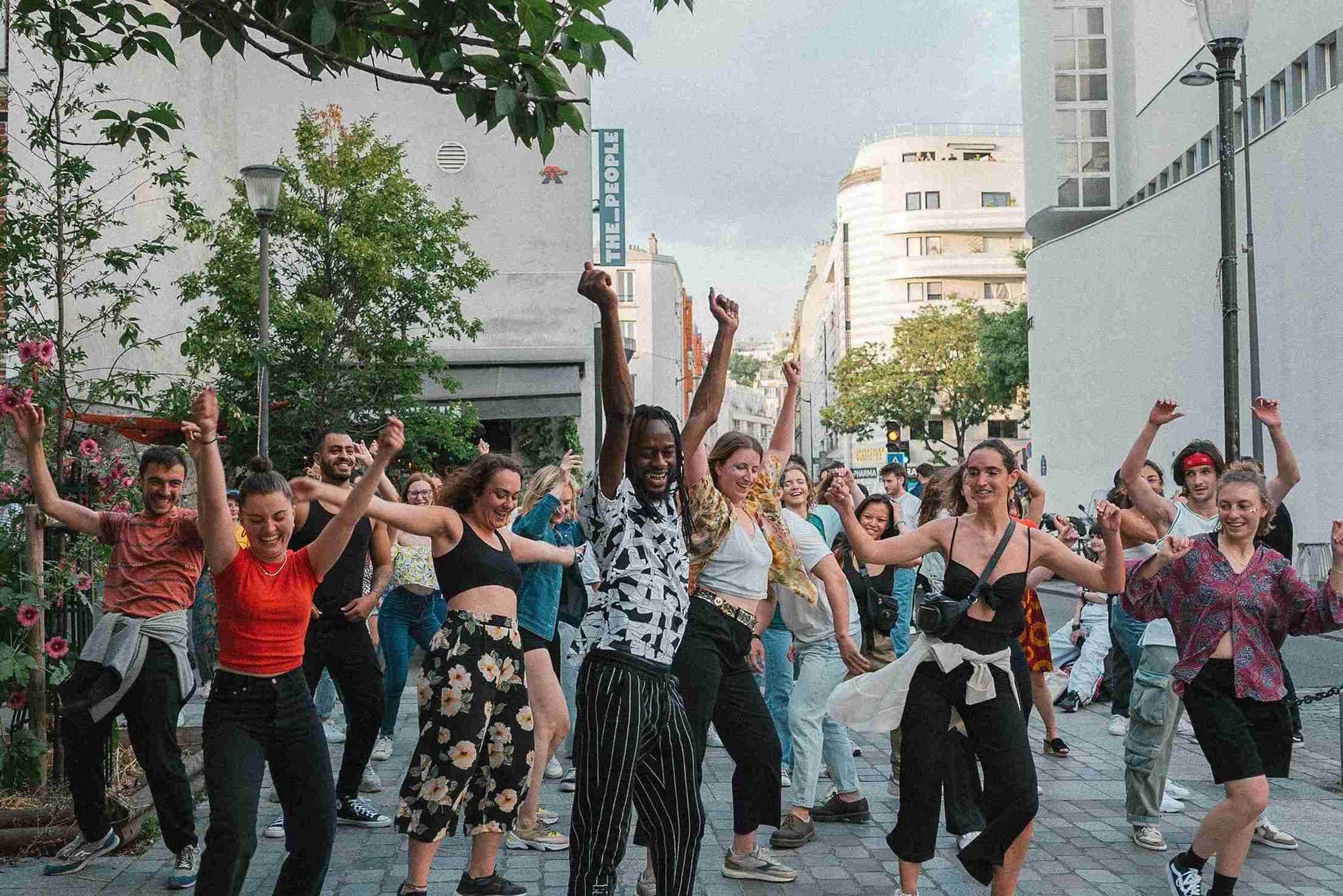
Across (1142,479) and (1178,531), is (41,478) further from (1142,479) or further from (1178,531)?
(1178,531)

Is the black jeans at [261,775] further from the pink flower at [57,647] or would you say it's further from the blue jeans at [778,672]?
the blue jeans at [778,672]

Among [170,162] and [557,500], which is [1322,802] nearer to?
[557,500]

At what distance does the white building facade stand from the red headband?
18.2 m

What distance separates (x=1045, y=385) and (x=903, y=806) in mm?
39703

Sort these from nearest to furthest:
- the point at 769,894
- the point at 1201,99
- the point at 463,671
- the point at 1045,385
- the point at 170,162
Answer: the point at 463,671, the point at 769,894, the point at 170,162, the point at 1201,99, the point at 1045,385

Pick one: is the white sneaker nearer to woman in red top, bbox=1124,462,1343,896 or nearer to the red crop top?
woman in red top, bbox=1124,462,1343,896

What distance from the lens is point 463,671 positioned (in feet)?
17.6

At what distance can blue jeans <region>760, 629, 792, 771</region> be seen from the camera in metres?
7.59

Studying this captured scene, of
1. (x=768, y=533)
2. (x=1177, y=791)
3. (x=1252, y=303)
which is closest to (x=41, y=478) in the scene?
(x=768, y=533)

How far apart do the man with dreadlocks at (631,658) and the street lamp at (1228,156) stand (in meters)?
7.91

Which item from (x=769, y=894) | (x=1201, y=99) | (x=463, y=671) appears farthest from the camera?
(x=1201, y=99)

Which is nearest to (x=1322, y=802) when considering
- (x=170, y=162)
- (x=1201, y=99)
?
(x=170, y=162)

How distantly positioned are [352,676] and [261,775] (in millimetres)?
2285

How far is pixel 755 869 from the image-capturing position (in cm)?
597
